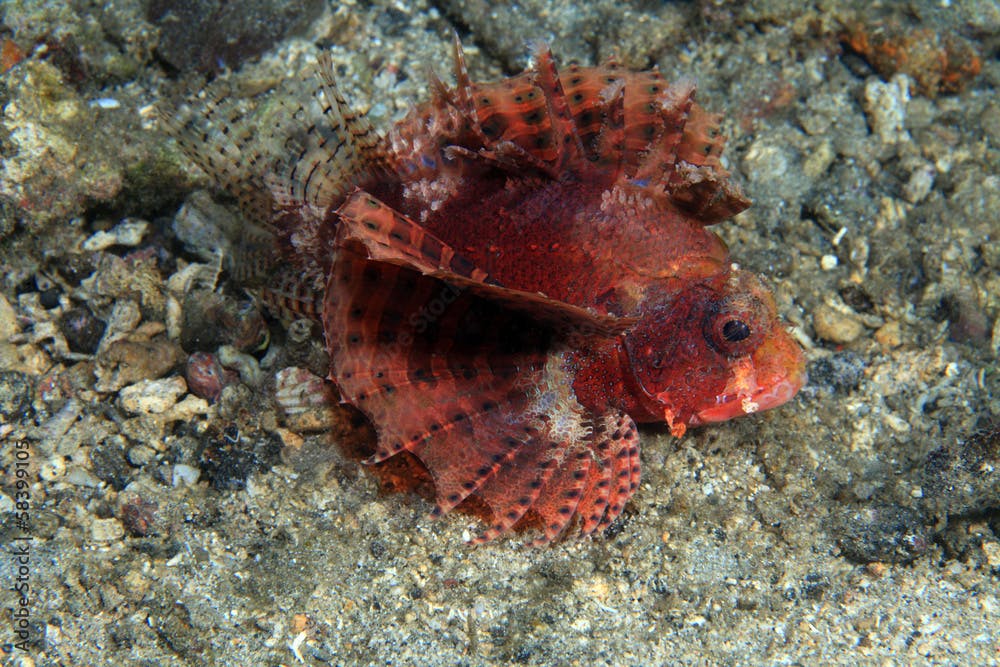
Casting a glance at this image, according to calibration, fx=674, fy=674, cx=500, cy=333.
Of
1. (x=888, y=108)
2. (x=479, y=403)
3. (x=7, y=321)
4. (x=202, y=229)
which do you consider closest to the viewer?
(x=479, y=403)

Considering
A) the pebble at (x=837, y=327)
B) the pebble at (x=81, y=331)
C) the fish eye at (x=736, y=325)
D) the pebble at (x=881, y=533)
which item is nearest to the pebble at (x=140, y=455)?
the pebble at (x=81, y=331)

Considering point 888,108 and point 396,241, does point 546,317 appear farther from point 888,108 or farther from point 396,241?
point 888,108

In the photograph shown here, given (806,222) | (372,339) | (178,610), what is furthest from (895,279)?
(178,610)

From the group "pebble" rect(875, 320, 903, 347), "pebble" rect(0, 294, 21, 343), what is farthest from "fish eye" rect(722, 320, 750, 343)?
"pebble" rect(0, 294, 21, 343)

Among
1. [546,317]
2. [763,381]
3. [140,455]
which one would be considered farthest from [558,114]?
[140,455]

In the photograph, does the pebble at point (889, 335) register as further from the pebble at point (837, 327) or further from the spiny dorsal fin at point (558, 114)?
the spiny dorsal fin at point (558, 114)
